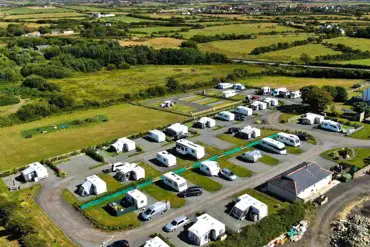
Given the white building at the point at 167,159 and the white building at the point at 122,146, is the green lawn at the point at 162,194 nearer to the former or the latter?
the white building at the point at 167,159

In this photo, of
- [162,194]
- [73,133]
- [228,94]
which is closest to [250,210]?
[162,194]

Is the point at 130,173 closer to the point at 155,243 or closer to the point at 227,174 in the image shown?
the point at 227,174

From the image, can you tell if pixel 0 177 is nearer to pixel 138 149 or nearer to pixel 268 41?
pixel 138 149

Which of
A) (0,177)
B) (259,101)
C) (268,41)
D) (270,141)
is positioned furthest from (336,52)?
(0,177)

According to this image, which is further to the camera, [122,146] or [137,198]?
[122,146]

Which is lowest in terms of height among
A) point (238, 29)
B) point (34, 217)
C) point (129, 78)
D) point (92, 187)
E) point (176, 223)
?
point (129, 78)
